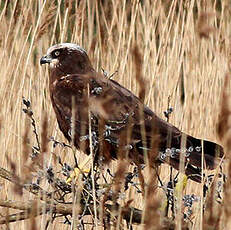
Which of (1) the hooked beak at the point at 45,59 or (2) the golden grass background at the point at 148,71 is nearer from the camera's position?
(2) the golden grass background at the point at 148,71

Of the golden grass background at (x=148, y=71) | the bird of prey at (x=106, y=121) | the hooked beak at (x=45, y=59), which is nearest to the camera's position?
the bird of prey at (x=106, y=121)

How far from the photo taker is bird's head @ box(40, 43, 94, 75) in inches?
122

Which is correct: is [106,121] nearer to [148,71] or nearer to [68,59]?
[148,71]

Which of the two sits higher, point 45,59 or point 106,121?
point 45,59

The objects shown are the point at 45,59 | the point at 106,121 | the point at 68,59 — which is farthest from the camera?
the point at 68,59

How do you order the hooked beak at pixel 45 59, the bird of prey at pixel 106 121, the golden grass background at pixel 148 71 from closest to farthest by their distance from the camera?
the bird of prey at pixel 106 121 < the golden grass background at pixel 148 71 < the hooked beak at pixel 45 59

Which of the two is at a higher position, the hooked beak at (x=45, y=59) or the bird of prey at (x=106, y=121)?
the hooked beak at (x=45, y=59)

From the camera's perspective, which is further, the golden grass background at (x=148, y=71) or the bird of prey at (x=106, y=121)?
the golden grass background at (x=148, y=71)

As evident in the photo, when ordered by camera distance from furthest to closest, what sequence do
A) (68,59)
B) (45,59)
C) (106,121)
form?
(68,59) → (45,59) → (106,121)

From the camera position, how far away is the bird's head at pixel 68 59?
3.11 meters

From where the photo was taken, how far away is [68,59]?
3.17m

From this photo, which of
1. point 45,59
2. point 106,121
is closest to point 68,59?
point 45,59

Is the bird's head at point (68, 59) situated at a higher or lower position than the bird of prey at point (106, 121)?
higher

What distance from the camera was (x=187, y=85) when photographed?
3037mm
